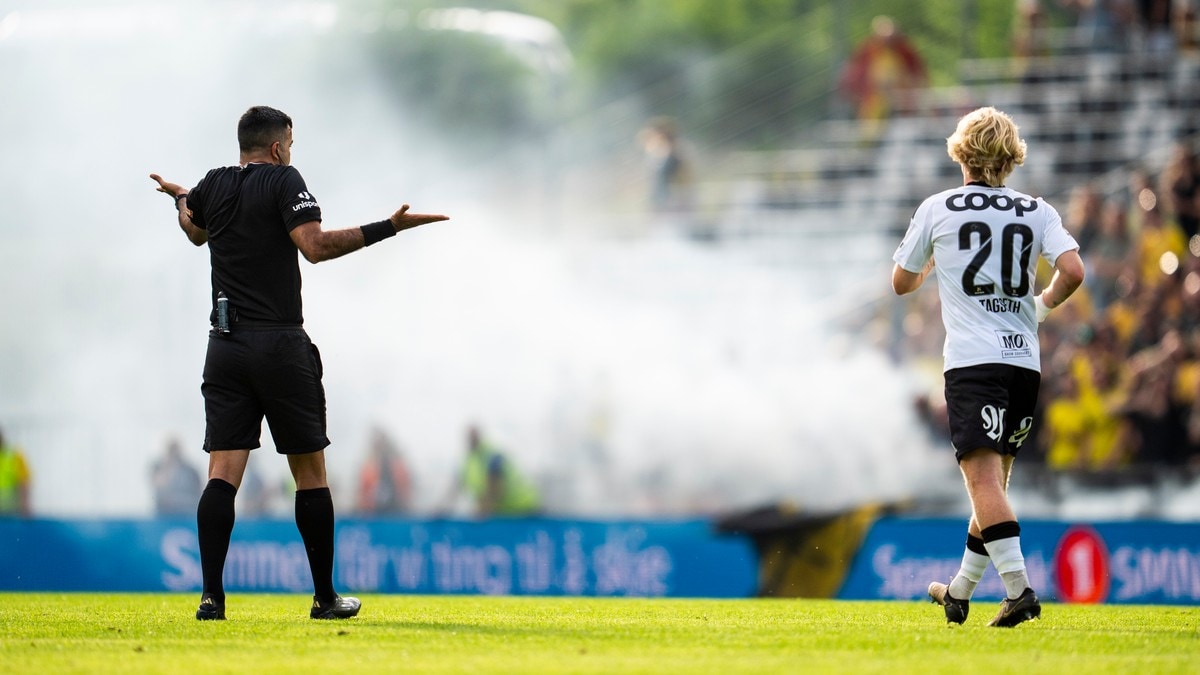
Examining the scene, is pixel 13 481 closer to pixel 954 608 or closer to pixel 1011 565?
pixel 954 608

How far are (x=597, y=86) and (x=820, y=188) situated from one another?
1852 cm

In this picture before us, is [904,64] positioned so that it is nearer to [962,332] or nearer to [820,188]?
[820,188]

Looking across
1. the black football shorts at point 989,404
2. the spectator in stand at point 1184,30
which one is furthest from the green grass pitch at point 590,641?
the spectator in stand at point 1184,30

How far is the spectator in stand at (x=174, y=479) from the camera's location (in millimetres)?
17375

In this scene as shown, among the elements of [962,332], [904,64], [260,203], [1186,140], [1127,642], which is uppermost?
[904,64]

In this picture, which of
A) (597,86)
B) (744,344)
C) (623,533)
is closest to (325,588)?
(623,533)

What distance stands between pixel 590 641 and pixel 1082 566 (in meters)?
6.85

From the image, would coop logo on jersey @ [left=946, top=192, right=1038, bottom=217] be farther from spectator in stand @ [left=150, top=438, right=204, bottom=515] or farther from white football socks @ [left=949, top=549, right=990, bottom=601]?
spectator in stand @ [left=150, top=438, right=204, bottom=515]

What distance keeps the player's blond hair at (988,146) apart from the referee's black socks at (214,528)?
3.11 m

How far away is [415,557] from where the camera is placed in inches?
549

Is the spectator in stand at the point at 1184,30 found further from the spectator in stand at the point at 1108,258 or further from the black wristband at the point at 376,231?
the black wristband at the point at 376,231

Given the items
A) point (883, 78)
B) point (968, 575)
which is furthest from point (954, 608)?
point (883, 78)

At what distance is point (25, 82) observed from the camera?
22141 mm

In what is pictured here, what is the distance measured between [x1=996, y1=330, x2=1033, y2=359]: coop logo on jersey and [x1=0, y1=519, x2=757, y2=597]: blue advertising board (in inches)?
248
